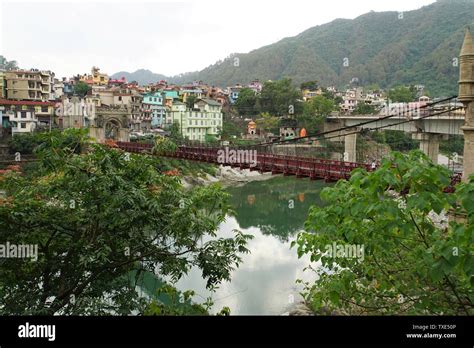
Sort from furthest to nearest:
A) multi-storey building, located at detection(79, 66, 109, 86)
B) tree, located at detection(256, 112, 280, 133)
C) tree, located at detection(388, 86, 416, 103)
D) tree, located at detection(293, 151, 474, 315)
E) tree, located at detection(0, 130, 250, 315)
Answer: tree, located at detection(388, 86, 416, 103), multi-storey building, located at detection(79, 66, 109, 86), tree, located at detection(256, 112, 280, 133), tree, located at detection(0, 130, 250, 315), tree, located at detection(293, 151, 474, 315)

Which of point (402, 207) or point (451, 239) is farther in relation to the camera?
point (402, 207)

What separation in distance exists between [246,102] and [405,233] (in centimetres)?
3205

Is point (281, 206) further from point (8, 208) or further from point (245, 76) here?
point (245, 76)

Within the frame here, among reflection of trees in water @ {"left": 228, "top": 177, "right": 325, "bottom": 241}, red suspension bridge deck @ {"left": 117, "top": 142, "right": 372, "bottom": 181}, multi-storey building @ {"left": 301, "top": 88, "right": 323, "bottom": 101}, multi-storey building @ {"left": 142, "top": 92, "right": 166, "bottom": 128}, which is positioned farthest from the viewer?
multi-storey building @ {"left": 301, "top": 88, "right": 323, "bottom": 101}

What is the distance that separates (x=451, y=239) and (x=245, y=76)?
66207mm

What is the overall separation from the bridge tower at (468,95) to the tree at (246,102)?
2898 cm

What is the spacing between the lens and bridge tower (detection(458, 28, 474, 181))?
4113 millimetres

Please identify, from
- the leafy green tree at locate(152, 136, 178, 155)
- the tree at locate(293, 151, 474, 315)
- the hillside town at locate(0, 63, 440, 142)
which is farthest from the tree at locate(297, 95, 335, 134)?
the tree at locate(293, 151, 474, 315)

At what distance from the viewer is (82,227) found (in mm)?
2965

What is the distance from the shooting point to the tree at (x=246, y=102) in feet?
109

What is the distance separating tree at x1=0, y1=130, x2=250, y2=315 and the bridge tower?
104 inches

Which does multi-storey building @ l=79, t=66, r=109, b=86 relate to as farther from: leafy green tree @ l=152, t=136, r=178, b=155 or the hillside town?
leafy green tree @ l=152, t=136, r=178, b=155
